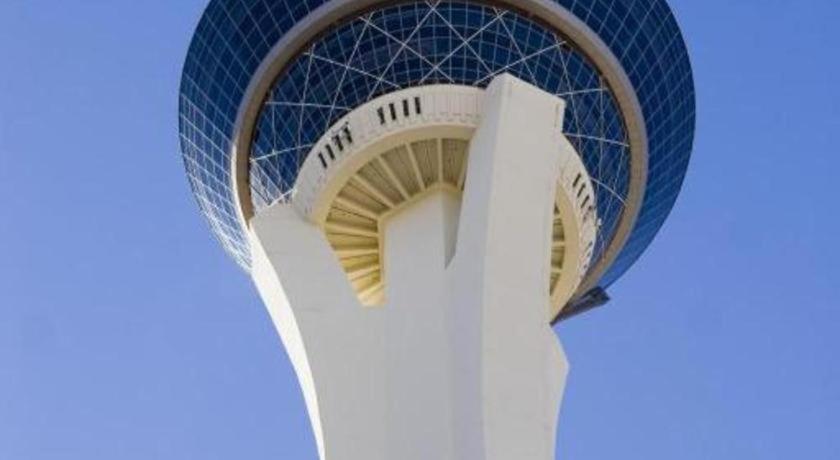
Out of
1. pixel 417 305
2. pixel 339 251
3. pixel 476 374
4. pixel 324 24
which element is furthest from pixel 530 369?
pixel 324 24

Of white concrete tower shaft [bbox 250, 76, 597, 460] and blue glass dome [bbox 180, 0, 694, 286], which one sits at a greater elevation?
blue glass dome [bbox 180, 0, 694, 286]

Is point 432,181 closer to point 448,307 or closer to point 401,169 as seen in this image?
point 401,169

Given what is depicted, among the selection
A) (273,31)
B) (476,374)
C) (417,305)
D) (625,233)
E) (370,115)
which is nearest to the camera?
(476,374)

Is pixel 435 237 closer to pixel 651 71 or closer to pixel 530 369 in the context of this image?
pixel 530 369

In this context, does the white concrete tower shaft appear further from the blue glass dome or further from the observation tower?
the blue glass dome

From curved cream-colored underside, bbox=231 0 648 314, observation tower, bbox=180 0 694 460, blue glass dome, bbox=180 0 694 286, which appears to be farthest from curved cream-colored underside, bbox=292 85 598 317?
curved cream-colored underside, bbox=231 0 648 314

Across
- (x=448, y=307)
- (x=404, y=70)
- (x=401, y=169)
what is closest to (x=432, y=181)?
(x=401, y=169)

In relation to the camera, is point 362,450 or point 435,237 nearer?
point 362,450
